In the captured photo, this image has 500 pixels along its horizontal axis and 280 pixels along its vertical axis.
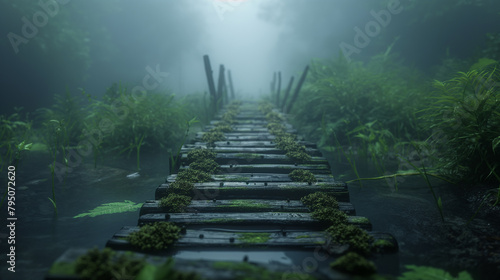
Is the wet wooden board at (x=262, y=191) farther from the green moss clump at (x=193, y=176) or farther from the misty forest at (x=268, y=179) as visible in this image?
the green moss clump at (x=193, y=176)

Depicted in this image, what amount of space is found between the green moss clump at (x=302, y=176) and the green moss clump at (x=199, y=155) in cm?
142

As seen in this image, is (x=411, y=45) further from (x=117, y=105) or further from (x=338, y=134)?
(x=117, y=105)

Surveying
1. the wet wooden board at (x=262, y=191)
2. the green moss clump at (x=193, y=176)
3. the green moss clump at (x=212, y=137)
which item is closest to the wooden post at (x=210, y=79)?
the green moss clump at (x=212, y=137)

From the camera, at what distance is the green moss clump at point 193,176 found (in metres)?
3.55

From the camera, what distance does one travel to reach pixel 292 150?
462 centimetres

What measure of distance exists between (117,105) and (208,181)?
4.47 meters

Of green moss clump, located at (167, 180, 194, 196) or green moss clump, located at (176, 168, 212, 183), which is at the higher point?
green moss clump, located at (176, 168, 212, 183)

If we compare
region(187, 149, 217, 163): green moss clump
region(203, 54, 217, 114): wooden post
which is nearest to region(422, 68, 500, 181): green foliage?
region(187, 149, 217, 163): green moss clump

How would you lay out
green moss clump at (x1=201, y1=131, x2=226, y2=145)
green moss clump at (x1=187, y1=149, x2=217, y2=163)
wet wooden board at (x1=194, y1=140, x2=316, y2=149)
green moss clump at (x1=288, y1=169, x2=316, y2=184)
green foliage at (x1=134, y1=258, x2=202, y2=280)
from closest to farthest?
green foliage at (x1=134, y1=258, x2=202, y2=280)
green moss clump at (x1=288, y1=169, x2=316, y2=184)
green moss clump at (x1=187, y1=149, x2=217, y2=163)
wet wooden board at (x1=194, y1=140, x2=316, y2=149)
green moss clump at (x1=201, y1=131, x2=226, y2=145)

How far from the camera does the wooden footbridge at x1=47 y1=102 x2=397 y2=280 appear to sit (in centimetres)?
177

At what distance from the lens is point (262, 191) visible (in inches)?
129

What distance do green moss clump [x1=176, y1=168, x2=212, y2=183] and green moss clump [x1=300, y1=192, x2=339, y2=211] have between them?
4.40 feet

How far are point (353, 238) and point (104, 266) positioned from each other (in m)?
1.87

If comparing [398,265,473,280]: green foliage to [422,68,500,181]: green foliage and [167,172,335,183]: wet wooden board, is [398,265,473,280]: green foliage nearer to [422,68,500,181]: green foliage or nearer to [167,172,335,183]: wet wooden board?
[167,172,335,183]: wet wooden board
